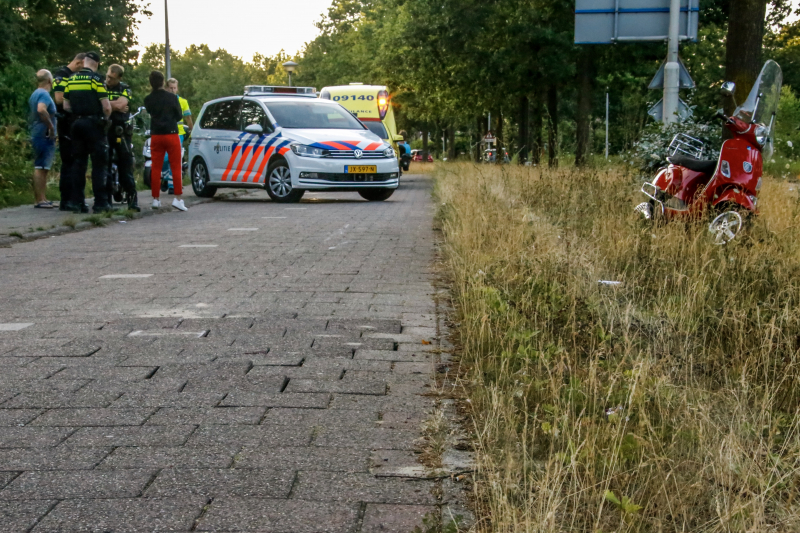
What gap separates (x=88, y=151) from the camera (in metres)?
13.5

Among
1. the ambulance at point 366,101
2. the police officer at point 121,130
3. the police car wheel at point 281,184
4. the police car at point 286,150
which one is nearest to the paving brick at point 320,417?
the police officer at point 121,130

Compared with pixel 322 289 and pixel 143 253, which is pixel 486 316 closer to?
pixel 322 289

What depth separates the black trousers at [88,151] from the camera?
13.3 m

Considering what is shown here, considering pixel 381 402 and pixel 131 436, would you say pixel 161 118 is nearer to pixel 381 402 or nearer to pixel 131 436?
pixel 381 402

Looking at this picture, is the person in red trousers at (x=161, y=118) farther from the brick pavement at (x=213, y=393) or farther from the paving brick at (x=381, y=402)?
the paving brick at (x=381, y=402)

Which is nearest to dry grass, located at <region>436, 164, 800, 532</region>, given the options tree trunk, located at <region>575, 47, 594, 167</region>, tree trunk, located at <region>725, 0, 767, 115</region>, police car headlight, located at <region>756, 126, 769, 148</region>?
police car headlight, located at <region>756, 126, 769, 148</region>

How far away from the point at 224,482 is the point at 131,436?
64 cm

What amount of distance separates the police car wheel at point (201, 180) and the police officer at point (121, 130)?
14.4 feet

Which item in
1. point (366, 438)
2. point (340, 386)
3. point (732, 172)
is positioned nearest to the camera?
point (366, 438)

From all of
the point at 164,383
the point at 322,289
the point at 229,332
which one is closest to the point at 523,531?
the point at 164,383

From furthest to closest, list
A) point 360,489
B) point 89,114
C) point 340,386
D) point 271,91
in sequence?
point 271,91 → point 89,114 → point 340,386 → point 360,489

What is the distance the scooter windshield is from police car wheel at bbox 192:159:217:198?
11.8 m

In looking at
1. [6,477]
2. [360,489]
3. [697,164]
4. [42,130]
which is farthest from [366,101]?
[360,489]

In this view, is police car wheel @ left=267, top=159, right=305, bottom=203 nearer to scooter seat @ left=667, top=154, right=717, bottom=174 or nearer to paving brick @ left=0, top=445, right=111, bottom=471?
scooter seat @ left=667, top=154, right=717, bottom=174
